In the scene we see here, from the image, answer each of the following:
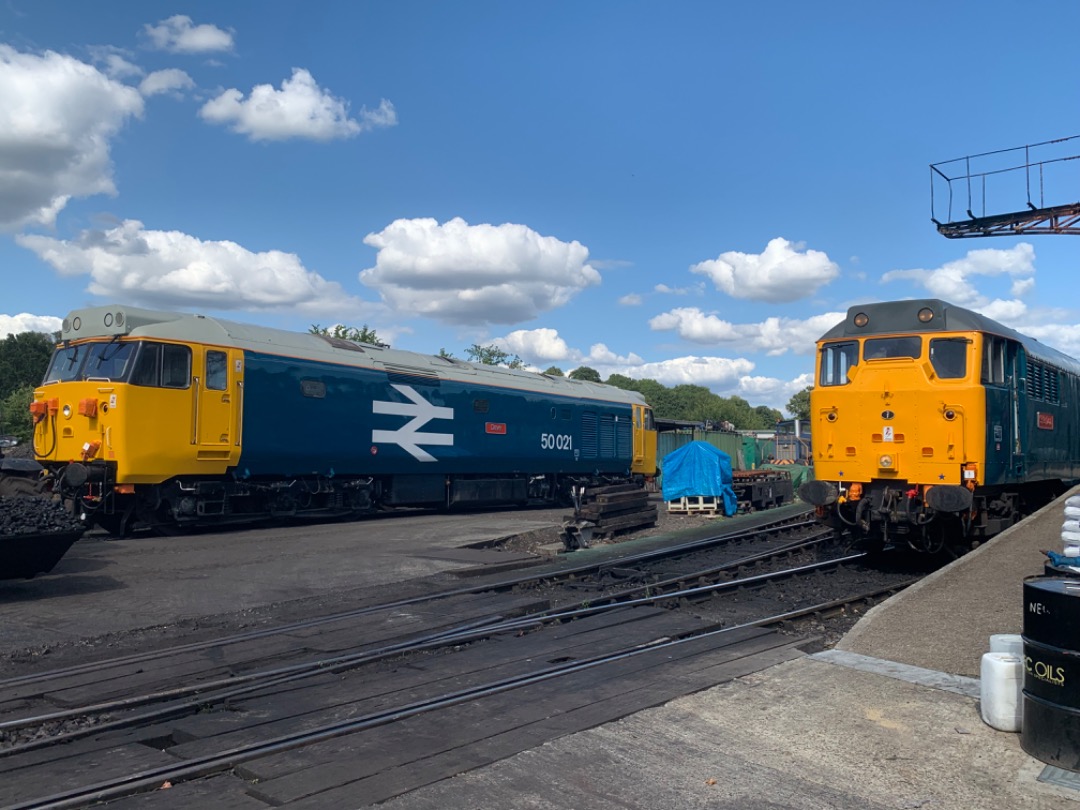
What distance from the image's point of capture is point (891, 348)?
1216 centimetres

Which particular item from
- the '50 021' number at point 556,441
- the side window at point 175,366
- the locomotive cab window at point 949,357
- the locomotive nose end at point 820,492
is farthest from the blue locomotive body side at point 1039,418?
the side window at point 175,366

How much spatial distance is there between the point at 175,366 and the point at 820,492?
10.3 m

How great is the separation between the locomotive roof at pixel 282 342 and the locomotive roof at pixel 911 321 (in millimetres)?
9669

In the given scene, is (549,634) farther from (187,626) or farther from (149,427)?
(149,427)

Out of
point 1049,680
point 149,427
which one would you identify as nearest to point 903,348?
point 1049,680

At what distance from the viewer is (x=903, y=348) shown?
12039 millimetres

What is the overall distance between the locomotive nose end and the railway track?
8.62ft

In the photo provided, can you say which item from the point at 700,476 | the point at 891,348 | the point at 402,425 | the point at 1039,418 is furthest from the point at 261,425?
the point at 1039,418

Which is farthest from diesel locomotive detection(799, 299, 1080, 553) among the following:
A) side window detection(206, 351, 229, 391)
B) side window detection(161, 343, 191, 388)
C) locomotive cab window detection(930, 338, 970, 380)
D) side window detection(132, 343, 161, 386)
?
side window detection(132, 343, 161, 386)

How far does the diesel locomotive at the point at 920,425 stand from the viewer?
1137 centimetres

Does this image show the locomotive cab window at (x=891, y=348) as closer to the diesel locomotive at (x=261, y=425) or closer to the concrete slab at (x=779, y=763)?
the concrete slab at (x=779, y=763)

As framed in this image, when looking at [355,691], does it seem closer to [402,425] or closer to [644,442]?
[402,425]

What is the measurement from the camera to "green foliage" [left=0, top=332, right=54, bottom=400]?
7394 cm

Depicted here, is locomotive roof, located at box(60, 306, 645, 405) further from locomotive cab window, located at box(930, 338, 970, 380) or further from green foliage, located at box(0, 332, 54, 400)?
green foliage, located at box(0, 332, 54, 400)
